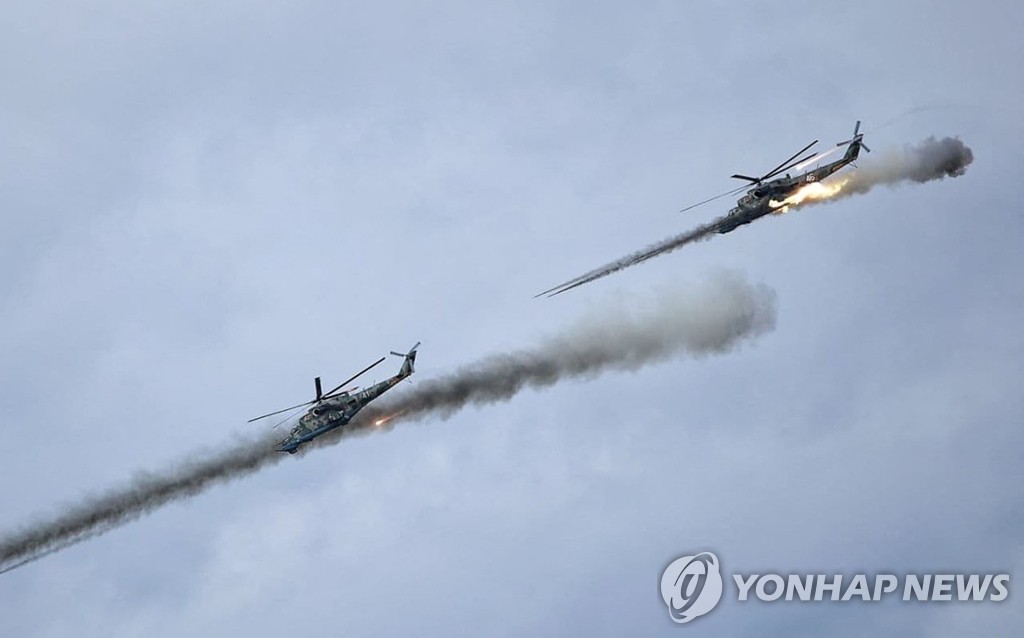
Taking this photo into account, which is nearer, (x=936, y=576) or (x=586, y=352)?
(x=936, y=576)

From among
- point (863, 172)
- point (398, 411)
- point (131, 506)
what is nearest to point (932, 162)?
point (863, 172)

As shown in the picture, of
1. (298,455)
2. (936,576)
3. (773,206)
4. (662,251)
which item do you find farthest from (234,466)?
(936,576)

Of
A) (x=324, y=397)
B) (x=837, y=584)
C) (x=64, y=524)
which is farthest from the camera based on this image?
(x=64, y=524)

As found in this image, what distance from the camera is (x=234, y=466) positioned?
17225 centimetres

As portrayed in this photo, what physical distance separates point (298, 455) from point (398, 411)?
13.3 meters

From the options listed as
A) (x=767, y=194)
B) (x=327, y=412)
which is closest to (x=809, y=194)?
(x=767, y=194)

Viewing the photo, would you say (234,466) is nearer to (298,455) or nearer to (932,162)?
(298,455)

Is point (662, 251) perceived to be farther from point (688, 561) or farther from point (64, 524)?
point (64, 524)

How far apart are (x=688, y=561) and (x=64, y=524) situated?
67643 millimetres

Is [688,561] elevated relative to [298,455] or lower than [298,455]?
lower

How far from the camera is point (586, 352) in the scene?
571 feet

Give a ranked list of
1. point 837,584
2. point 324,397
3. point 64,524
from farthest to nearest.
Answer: point 64,524 < point 324,397 < point 837,584

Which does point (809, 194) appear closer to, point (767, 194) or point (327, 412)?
point (767, 194)

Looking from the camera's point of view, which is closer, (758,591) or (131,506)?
(758,591)
